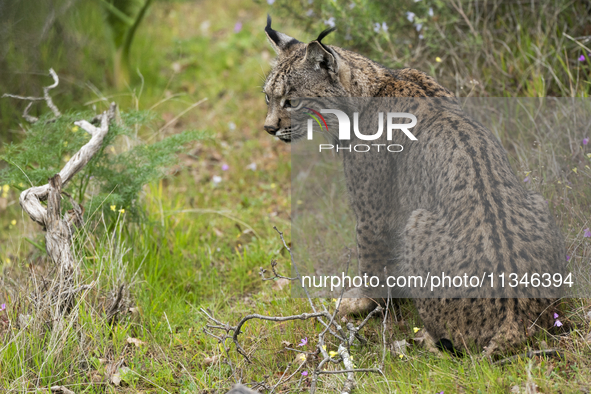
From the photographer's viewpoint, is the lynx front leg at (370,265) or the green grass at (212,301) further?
the lynx front leg at (370,265)

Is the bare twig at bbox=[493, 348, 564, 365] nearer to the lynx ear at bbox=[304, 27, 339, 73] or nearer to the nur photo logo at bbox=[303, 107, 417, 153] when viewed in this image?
the nur photo logo at bbox=[303, 107, 417, 153]

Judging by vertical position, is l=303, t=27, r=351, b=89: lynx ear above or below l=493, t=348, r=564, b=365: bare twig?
above

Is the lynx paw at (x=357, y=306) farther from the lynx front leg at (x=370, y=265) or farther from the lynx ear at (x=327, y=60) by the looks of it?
the lynx ear at (x=327, y=60)

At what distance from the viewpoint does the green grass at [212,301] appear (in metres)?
3.36

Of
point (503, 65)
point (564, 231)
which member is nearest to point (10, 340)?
point (564, 231)

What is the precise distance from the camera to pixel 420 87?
4023 mm

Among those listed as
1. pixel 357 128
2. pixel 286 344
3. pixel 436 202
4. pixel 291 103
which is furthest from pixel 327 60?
pixel 286 344

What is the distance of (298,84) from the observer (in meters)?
4.02

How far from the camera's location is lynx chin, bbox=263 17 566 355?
123 inches

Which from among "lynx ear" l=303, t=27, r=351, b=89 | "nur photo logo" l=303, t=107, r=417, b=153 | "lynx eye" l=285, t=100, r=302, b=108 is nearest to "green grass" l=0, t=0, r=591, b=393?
"nur photo logo" l=303, t=107, r=417, b=153

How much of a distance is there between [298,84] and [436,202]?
137 centimetres

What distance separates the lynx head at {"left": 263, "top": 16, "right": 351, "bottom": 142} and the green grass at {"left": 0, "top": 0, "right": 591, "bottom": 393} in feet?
4.66

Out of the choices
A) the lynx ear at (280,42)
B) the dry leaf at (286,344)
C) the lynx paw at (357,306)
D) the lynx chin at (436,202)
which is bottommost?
the dry leaf at (286,344)

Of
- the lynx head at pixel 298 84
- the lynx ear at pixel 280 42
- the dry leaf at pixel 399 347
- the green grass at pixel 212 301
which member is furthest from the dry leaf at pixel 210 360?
the lynx ear at pixel 280 42
